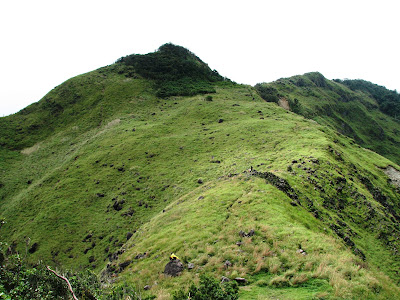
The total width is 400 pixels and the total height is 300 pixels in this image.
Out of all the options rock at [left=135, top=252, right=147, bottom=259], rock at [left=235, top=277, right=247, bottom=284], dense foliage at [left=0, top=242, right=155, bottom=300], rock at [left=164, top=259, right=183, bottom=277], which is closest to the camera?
dense foliage at [left=0, top=242, right=155, bottom=300]

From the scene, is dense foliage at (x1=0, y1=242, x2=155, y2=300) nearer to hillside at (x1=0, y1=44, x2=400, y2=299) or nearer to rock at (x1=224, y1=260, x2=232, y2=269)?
hillside at (x1=0, y1=44, x2=400, y2=299)

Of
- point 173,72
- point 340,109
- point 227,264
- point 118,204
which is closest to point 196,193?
point 118,204

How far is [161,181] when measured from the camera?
39844 mm

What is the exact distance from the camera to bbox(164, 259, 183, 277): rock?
1418 cm

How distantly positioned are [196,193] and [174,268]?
15.3 m

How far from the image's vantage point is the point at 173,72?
99812mm

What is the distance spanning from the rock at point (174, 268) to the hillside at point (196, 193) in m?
0.55

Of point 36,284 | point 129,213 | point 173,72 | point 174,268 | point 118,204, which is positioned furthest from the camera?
point 173,72

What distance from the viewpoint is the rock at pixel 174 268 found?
1418 centimetres

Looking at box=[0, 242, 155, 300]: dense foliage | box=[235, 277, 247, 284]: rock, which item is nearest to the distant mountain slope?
box=[235, 277, 247, 284]: rock

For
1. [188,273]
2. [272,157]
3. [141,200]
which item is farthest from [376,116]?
[188,273]

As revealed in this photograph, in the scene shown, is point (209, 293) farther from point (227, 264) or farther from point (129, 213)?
point (129, 213)

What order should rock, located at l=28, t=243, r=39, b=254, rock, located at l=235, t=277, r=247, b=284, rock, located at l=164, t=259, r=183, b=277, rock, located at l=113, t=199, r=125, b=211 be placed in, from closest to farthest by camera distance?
1. rock, located at l=235, t=277, r=247, b=284
2. rock, located at l=164, t=259, r=183, b=277
3. rock, located at l=28, t=243, r=39, b=254
4. rock, located at l=113, t=199, r=125, b=211

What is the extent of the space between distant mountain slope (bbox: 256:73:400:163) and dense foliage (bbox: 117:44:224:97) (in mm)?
24750
